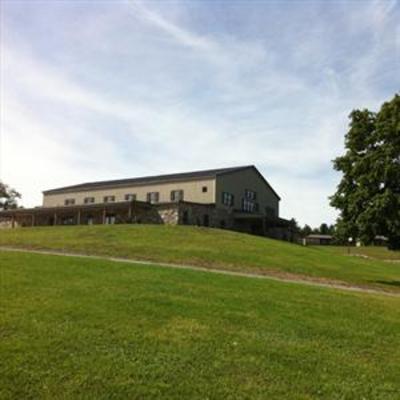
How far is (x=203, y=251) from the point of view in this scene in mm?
24859

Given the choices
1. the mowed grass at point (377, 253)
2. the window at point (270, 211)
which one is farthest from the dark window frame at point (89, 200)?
the mowed grass at point (377, 253)

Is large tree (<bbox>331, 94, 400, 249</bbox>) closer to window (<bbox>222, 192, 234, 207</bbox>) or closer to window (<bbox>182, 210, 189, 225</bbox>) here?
window (<bbox>182, 210, 189, 225</bbox>)

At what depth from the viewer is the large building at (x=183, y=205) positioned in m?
43.4

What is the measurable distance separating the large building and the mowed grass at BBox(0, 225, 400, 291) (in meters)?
7.73

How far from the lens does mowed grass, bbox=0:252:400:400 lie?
6082 mm

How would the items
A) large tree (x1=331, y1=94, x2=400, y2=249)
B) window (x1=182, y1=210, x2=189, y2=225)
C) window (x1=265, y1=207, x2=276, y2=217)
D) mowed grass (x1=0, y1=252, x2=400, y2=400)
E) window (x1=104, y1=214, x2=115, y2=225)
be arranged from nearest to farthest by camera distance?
1. mowed grass (x1=0, y1=252, x2=400, y2=400)
2. large tree (x1=331, y1=94, x2=400, y2=249)
3. window (x1=182, y1=210, x2=189, y2=225)
4. window (x1=104, y1=214, x2=115, y2=225)
5. window (x1=265, y1=207, x2=276, y2=217)

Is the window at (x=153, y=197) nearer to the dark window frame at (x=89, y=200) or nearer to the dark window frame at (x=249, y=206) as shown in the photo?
the dark window frame at (x=89, y=200)

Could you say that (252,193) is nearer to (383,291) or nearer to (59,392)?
(383,291)

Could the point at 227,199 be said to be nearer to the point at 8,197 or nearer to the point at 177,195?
the point at 177,195

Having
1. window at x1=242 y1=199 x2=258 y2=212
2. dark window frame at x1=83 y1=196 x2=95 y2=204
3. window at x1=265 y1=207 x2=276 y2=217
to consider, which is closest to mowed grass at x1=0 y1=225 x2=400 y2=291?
window at x1=242 y1=199 x2=258 y2=212

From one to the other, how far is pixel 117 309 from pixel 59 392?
373 centimetres

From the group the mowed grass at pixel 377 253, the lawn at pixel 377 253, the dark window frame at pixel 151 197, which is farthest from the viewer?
the dark window frame at pixel 151 197

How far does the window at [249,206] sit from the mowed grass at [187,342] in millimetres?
36431

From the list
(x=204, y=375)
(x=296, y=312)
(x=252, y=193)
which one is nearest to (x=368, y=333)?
(x=296, y=312)
